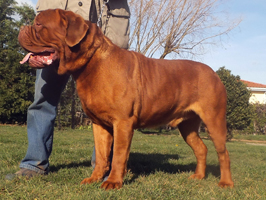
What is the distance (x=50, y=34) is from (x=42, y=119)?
3.41ft

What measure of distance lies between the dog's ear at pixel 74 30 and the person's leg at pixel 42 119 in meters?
0.66

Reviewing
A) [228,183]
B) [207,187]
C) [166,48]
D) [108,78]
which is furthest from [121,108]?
[166,48]

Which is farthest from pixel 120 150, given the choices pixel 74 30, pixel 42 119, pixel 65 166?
pixel 65 166

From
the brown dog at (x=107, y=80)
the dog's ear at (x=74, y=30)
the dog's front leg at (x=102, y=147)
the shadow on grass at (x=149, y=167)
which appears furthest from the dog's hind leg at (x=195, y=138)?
the dog's ear at (x=74, y=30)

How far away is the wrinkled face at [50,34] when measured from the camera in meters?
2.69

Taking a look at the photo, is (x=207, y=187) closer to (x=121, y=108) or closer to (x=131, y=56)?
(x=121, y=108)

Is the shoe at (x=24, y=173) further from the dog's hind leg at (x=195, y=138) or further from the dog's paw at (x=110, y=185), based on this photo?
the dog's hind leg at (x=195, y=138)

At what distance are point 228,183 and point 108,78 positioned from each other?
6.02ft

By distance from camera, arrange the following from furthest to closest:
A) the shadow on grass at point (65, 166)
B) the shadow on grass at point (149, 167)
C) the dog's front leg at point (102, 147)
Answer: the shadow on grass at point (149, 167) < the shadow on grass at point (65, 166) < the dog's front leg at point (102, 147)

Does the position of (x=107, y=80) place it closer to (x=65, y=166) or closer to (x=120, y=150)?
(x=120, y=150)

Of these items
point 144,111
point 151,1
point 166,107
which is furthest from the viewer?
point 151,1

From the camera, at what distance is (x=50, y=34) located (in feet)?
8.91

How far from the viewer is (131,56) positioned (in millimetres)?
3133

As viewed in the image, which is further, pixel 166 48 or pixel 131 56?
pixel 166 48
